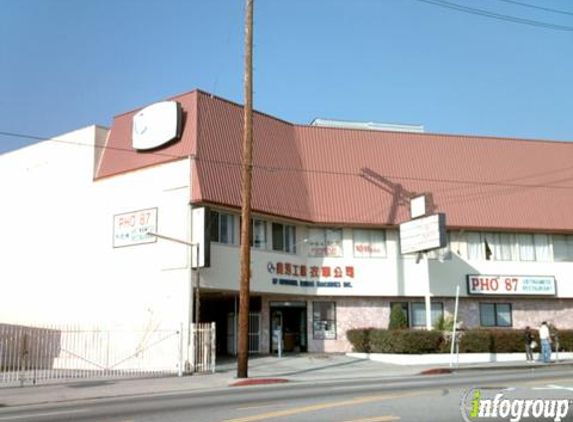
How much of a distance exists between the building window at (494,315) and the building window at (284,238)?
35.2 feet

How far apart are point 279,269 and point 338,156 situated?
684cm

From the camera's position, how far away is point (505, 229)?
3684 cm

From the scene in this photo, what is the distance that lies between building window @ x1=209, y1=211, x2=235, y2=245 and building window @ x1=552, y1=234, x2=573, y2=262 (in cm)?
1816

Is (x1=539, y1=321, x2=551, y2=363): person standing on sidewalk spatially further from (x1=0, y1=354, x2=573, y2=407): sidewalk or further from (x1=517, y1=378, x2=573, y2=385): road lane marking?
(x1=517, y1=378, x2=573, y2=385): road lane marking

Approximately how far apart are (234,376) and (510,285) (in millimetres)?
18228

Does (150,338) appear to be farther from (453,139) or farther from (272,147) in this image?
(453,139)

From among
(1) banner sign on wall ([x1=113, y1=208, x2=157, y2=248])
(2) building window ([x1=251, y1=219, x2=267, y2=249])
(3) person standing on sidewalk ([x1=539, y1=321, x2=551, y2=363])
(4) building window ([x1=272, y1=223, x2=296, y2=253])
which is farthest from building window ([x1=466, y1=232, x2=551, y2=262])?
(1) banner sign on wall ([x1=113, y1=208, x2=157, y2=248])

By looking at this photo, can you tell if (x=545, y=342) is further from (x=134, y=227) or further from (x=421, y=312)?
(x=134, y=227)

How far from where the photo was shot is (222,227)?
30.7m

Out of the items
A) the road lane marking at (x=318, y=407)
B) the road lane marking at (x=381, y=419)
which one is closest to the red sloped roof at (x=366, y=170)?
the road lane marking at (x=318, y=407)

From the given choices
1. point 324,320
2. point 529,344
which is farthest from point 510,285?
point 324,320

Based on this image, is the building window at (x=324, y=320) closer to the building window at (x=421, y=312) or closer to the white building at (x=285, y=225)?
the white building at (x=285, y=225)

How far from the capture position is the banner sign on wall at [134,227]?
31.0 meters

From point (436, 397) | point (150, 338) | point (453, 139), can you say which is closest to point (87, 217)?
point (150, 338)
